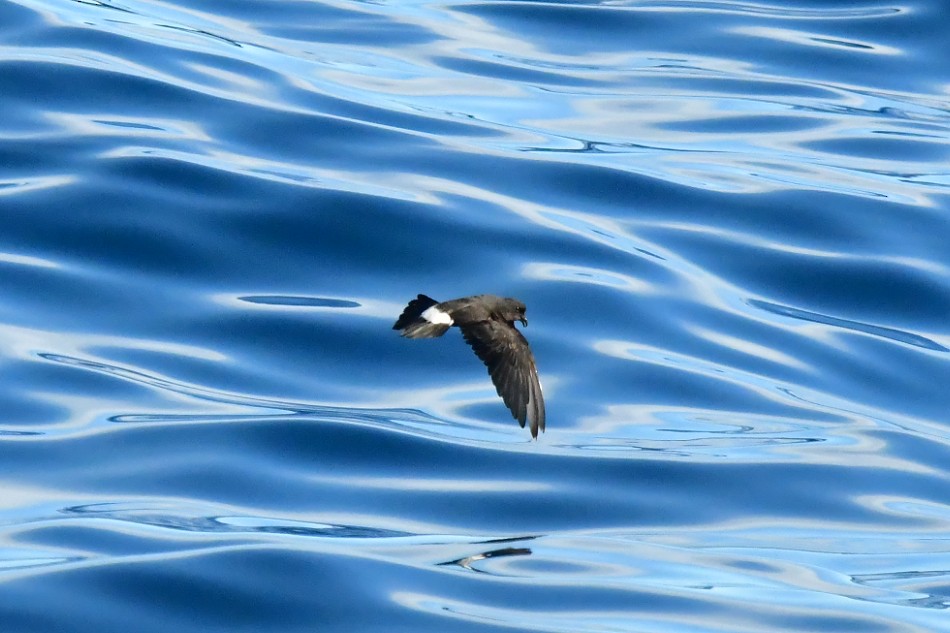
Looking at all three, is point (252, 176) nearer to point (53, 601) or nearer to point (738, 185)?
point (738, 185)

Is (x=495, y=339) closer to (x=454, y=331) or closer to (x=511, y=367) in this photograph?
Answer: (x=511, y=367)

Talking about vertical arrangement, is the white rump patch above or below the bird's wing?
above

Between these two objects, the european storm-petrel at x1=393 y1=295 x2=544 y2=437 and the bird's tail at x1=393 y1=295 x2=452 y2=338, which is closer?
Answer: the bird's tail at x1=393 y1=295 x2=452 y2=338

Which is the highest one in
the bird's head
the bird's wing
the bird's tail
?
the bird's head

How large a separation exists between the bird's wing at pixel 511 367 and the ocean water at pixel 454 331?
684 millimetres

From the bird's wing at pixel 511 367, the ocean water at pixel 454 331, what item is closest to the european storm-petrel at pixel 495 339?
the bird's wing at pixel 511 367

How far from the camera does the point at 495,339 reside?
7.68 meters

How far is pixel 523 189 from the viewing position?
12586mm

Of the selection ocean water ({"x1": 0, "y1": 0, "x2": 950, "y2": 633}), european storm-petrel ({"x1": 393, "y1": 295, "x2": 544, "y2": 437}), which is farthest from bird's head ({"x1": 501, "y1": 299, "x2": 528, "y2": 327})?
ocean water ({"x1": 0, "y1": 0, "x2": 950, "y2": 633})

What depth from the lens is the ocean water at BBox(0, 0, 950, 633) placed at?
6984 millimetres

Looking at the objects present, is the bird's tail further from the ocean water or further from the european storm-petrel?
the ocean water

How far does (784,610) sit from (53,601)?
10.2 feet

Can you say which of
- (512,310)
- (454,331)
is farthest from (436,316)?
(454,331)

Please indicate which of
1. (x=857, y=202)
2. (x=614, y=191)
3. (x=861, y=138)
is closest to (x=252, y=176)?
(x=614, y=191)
